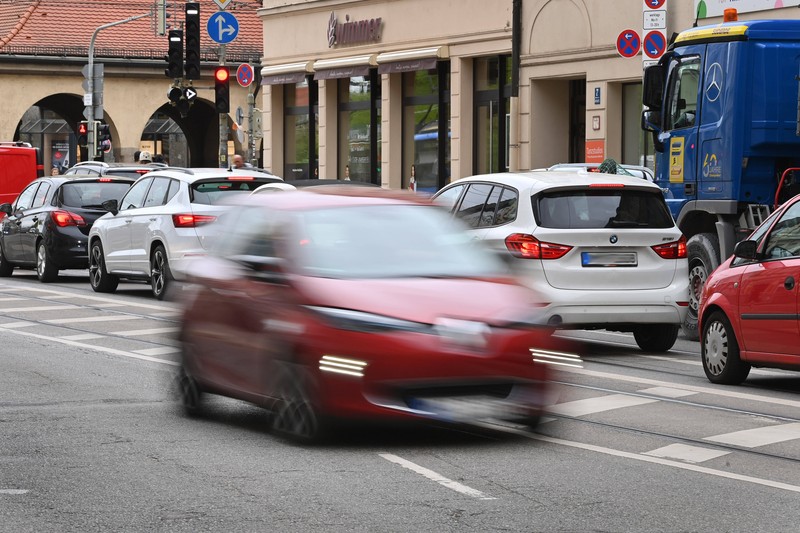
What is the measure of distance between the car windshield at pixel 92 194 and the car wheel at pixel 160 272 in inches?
150

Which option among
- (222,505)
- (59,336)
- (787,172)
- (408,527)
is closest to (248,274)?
(222,505)

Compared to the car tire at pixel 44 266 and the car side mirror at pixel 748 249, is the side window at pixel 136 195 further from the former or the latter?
the car side mirror at pixel 748 249

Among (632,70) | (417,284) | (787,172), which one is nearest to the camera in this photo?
(417,284)

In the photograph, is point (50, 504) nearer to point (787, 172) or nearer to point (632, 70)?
point (787, 172)

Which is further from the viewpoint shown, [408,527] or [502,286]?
[502,286]

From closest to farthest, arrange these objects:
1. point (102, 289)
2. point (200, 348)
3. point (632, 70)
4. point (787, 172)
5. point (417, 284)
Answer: point (417, 284) < point (200, 348) < point (787, 172) < point (102, 289) < point (632, 70)

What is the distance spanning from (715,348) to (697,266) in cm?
395

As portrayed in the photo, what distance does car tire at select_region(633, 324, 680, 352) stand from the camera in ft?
48.8

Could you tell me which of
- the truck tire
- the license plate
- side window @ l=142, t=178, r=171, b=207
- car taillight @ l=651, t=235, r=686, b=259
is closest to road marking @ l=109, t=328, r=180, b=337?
side window @ l=142, t=178, r=171, b=207

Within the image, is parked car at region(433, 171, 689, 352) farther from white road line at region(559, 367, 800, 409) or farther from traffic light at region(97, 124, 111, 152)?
traffic light at region(97, 124, 111, 152)

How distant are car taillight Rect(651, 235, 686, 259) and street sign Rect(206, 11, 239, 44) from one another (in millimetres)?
16856

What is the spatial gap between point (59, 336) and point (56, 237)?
8.63 m

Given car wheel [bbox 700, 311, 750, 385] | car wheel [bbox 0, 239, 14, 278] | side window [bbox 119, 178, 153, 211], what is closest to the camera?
car wheel [bbox 700, 311, 750, 385]

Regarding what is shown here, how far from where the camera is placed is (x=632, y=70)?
30.4 meters
